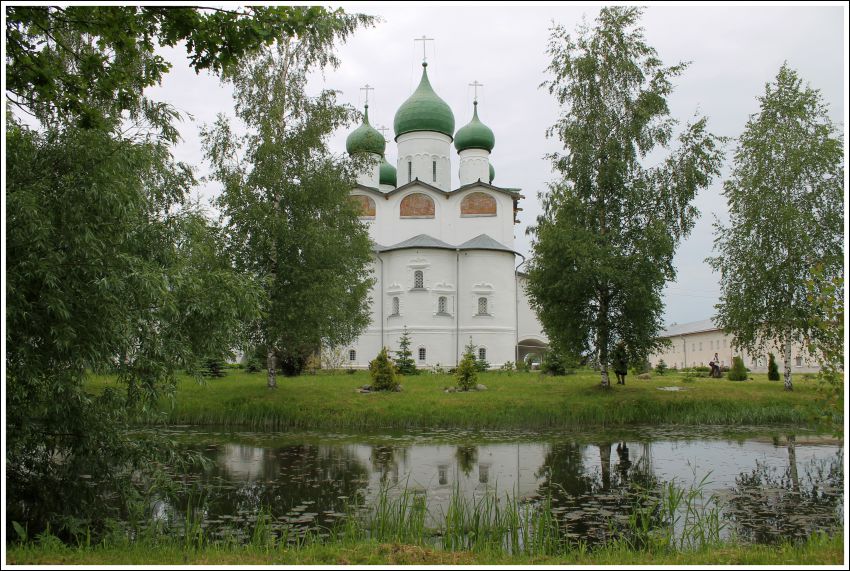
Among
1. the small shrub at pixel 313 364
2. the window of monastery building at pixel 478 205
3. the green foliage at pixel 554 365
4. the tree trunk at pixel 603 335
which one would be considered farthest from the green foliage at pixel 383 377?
the window of monastery building at pixel 478 205

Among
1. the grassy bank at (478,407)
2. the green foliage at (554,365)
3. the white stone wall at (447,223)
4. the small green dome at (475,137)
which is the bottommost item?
the grassy bank at (478,407)

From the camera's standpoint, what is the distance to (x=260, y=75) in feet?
57.4

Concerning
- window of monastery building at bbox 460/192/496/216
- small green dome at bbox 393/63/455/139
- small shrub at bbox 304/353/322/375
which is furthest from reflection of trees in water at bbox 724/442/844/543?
small green dome at bbox 393/63/455/139

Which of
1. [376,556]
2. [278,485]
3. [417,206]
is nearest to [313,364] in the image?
[417,206]

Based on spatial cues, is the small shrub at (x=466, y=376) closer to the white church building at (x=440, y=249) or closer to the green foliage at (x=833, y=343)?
the white church building at (x=440, y=249)

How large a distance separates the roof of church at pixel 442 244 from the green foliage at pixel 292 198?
1253 centimetres

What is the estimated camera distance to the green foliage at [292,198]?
54.6ft

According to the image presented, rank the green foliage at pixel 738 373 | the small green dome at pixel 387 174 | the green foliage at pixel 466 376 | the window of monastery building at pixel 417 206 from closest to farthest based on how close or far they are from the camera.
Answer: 1. the green foliage at pixel 466 376
2. the green foliage at pixel 738 373
3. the window of monastery building at pixel 417 206
4. the small green dome at pixel 387 174

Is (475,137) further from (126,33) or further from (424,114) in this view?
(126,33)

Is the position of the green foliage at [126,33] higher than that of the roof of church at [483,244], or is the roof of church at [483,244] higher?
the roof of church at [483,244]

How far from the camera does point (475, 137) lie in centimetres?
3562

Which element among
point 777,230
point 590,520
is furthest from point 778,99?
point 590,520

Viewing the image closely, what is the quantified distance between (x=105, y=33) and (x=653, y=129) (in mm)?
15028

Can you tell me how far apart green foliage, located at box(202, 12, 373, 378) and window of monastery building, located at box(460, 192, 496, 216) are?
49.0 ft
